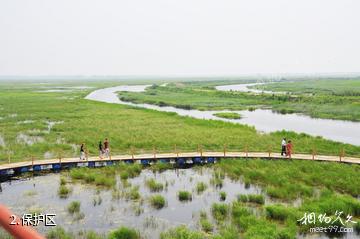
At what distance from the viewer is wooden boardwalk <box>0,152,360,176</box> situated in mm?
24281

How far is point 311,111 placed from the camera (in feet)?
198

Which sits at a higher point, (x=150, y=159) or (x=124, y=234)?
(x=150, y=159)

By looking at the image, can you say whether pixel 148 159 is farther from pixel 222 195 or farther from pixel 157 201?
pixel 222 195

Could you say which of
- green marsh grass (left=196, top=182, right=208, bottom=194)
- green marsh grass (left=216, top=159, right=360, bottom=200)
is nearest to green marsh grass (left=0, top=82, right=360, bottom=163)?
green marsh grass (left=216, top=159, right=360, bottom=200)

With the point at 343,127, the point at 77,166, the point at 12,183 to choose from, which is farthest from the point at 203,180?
the point at 343,127

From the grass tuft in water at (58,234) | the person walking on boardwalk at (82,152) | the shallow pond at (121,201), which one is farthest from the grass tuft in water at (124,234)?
the person walking on boardwalk at (82,152)

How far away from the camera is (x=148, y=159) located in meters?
26.5

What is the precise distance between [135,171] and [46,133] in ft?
65.7

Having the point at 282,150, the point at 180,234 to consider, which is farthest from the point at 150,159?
the point at 180,234

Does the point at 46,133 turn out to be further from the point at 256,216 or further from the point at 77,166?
the point at 256,216

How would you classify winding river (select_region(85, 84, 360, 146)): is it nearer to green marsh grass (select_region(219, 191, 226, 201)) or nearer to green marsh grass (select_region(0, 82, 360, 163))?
green marsh grass (select_region(0, 82, 360, 163))

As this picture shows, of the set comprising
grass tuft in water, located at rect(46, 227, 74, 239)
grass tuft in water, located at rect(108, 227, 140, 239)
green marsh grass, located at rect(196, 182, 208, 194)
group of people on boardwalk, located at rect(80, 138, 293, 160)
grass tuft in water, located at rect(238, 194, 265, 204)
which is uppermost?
group of people on boardwalk, located at rect(80, 138, 293, 160)

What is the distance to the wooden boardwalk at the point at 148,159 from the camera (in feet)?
79.7

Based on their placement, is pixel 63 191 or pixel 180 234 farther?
pixel 63 191
